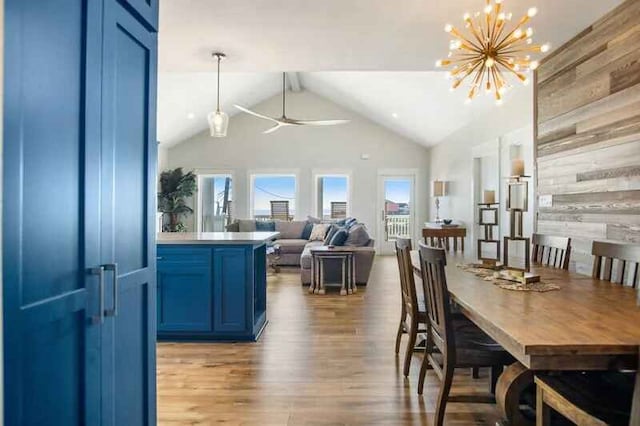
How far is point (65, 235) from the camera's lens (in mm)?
1127


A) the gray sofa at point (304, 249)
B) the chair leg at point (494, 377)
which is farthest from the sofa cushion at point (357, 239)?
the chair leg at point (494, 377)

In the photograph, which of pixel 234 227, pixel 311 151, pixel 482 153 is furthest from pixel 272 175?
pixel 482 153

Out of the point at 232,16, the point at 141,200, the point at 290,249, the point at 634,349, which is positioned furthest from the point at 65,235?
the point at 290,249

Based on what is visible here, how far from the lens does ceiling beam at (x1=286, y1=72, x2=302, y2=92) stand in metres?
9.15

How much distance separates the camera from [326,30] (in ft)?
11.0

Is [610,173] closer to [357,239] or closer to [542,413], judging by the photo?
[542,413]

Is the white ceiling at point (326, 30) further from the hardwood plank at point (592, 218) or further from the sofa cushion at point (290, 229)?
the sofa cushion at point (290, 229)

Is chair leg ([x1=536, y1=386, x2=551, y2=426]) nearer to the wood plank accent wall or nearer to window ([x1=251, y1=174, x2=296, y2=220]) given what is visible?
the wood plank accent wall

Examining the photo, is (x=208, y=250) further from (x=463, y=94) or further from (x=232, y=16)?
(x=463, y=94)

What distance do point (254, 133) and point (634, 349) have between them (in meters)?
9.91

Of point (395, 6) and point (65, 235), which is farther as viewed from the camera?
point (395, 6)

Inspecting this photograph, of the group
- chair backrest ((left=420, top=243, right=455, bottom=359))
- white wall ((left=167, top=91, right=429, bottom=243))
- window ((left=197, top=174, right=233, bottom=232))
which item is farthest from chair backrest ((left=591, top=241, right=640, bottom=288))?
window ((left=197, top=174, right=233, bottom=232))

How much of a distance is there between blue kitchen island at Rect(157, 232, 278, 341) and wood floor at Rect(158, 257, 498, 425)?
16cm

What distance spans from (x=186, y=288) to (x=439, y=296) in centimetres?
234
